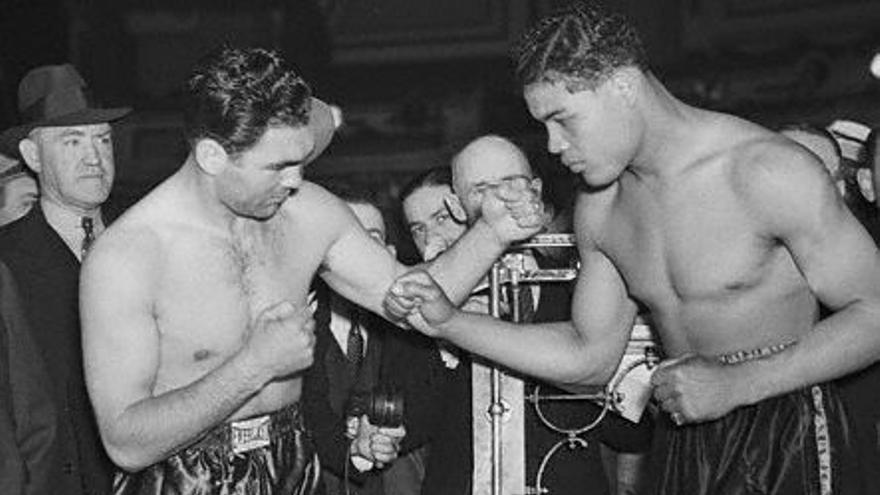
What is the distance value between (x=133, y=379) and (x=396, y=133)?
3301 mm

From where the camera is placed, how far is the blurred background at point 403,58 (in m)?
5.55

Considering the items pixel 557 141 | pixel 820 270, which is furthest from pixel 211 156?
pixel 820 270

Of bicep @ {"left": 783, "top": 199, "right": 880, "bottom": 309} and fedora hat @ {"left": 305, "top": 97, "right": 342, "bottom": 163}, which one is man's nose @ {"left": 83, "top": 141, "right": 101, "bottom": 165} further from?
bicep @ {"left": 783, "top": 199, "right": 880, "bottom": 309}

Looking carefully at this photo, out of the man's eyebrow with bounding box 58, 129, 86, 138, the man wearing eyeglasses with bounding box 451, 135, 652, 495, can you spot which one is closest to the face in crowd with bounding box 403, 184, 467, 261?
the man wearing eyeglasses with bounding box 451, 135, 652, 495

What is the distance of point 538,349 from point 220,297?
61 centimetres

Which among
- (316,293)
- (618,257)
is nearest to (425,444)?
(316,293)

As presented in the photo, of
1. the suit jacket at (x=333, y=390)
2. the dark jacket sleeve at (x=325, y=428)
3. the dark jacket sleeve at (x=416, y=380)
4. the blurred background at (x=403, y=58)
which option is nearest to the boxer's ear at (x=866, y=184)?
the dark jacket sleeve at (x=416, y=380)

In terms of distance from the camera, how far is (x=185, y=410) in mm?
2664

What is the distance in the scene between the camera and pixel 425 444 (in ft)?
11.4

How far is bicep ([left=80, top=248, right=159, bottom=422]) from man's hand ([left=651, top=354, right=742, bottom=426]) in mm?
850

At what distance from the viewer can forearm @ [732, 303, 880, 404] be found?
8.68 feet

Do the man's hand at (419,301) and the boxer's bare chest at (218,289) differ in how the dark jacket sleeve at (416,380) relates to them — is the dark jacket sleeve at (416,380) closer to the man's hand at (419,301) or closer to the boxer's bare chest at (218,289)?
the man's hand at (419,301)

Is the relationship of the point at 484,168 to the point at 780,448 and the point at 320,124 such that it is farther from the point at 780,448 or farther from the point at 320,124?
the point at 780,448

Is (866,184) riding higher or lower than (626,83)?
lower
